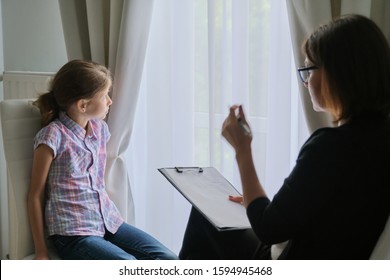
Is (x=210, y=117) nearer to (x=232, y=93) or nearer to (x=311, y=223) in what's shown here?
(x=232, y=93)

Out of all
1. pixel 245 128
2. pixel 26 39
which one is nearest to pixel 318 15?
pixel 245 128

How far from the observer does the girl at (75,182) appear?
1218 millimetres

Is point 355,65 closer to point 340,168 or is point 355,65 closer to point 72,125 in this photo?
point 340,168

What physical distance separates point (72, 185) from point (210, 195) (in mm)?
429

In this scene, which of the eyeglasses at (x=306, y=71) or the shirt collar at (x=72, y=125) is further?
the shirt collar at (x=72, y=125)

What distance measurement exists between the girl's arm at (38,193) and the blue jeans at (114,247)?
0.05m

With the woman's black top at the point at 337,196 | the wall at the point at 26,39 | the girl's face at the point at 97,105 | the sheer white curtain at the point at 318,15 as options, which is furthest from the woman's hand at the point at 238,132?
the wall at the point at 26,39

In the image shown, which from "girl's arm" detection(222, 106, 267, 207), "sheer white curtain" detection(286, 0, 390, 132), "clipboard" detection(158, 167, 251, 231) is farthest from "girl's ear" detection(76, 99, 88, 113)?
"sheer white curtain" detection(286, 0, 390, 132)

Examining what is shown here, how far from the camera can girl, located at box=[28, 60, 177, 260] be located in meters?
1.22

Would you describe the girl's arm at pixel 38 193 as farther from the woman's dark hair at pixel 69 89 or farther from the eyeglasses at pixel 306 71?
the eyeglasses at pixel 306 71

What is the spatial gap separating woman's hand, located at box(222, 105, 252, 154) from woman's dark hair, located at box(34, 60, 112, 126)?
1.69ft

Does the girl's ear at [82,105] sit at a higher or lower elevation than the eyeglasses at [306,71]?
lower

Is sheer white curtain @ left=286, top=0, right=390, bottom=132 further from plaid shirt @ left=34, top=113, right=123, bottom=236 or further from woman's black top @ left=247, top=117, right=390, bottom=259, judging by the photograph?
plaid shirt @ left=34, top=113, right=123, bottom=236

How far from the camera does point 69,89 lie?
50.2 inches
